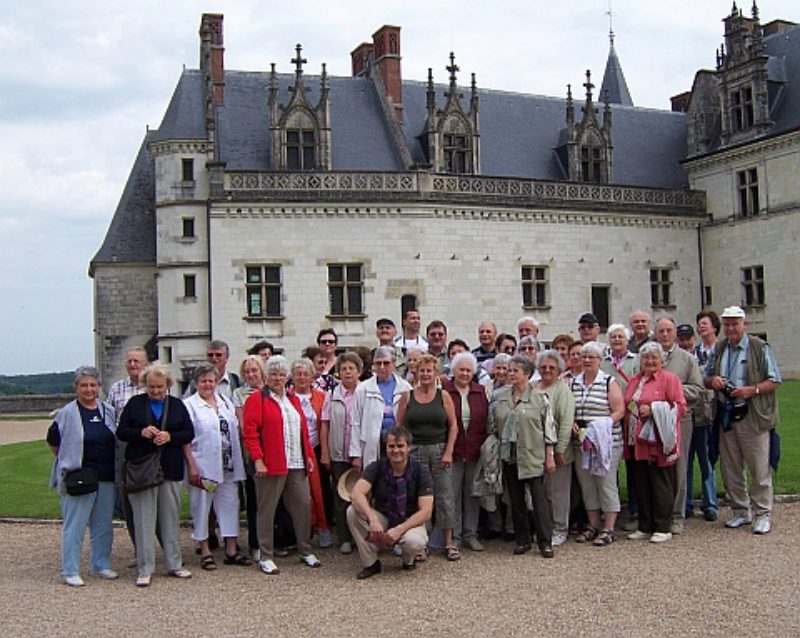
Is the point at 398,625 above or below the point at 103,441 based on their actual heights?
below

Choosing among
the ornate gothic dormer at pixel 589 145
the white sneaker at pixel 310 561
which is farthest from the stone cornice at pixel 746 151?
the white sneaker at pixel 310 561

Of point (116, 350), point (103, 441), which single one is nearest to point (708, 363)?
point (103, 441)

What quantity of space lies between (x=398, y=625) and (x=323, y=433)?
279 cm

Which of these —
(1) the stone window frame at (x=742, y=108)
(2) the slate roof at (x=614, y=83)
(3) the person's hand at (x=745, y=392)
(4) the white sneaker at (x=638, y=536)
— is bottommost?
(4) the white sneaker at (x=638, y=536)

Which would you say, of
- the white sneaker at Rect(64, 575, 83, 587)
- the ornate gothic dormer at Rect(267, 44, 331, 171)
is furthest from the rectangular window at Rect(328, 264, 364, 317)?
the white sneaker at Rect(64, 575, 83, 587)

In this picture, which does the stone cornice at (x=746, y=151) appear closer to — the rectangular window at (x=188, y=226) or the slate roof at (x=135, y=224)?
the rectangular window at (x=188, y=226)

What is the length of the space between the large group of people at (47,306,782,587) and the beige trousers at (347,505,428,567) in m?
0.01

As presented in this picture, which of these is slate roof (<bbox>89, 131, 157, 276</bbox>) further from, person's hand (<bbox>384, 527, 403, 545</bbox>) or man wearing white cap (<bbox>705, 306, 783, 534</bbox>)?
person's hand (<bbox>384, 527, 403, 545</bbox>)

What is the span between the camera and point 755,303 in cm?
2756

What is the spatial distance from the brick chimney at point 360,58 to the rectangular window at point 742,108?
10348mm

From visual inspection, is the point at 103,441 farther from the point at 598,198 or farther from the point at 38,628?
the point at 598,198

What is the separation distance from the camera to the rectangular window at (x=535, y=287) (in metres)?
26.7

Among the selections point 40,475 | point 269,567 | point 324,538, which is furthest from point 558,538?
point 40,475

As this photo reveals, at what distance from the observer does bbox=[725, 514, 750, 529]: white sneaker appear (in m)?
9.02
